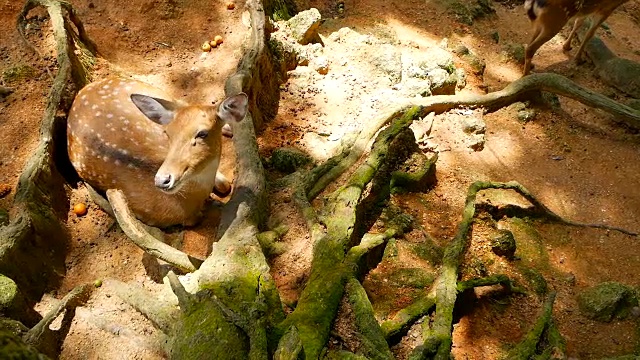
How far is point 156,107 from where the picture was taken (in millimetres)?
4418

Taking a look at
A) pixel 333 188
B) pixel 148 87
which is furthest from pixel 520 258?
pixel 148 87

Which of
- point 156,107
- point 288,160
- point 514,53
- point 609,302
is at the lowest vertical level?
point 514,53

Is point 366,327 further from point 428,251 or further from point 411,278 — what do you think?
point 428,251

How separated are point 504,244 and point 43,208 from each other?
4213 mm

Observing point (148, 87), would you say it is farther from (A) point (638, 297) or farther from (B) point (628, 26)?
(B) point (628, 26)

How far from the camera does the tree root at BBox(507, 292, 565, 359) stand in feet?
11.6

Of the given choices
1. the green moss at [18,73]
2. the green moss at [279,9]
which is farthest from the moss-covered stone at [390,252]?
the green moss at [279,9]

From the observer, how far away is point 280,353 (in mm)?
2947

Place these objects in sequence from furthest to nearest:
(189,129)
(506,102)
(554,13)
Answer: (554,13), (506,102), (189,129)

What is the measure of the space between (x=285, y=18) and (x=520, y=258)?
4.99 metres

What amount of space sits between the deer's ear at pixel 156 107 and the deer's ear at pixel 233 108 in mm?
468

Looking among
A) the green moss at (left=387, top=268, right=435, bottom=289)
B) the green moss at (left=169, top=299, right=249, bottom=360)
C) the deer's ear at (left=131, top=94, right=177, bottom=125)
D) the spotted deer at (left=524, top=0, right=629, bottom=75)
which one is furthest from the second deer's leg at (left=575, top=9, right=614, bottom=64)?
the green moss at (left=169, top=299, right=249, bottom=360)

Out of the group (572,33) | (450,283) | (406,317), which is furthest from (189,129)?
(572,33)

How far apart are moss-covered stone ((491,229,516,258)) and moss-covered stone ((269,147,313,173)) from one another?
7.01 ft
